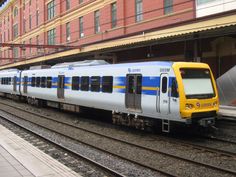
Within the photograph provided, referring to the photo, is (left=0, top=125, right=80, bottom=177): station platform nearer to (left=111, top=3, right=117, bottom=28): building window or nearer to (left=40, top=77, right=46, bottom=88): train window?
(left=40, top=77, right=46, bottom=88): train window

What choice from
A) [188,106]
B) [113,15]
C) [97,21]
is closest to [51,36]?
[97,21]

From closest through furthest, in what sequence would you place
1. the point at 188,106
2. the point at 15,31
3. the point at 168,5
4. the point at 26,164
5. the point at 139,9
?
the point at 26,164, the point at 188,106, the point at 168,5, the point at 139,9, the point at 15,31

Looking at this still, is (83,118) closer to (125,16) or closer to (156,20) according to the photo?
(156,20)

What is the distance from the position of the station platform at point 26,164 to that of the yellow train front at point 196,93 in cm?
524

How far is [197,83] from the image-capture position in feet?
43.3

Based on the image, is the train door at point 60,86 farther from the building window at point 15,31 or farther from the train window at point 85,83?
the building window at point 15,31

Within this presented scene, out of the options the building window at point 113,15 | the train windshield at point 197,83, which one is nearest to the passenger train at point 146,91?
the train windshield at point 197,83

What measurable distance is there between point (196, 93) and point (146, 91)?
6.32 feet

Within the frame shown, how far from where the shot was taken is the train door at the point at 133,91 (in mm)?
14239

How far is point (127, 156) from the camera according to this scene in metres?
10.8

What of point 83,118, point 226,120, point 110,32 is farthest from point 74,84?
point 110,32

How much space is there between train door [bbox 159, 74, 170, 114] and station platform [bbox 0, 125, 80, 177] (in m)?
4.86

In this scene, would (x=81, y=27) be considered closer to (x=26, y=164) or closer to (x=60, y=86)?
(x=60, y=86)

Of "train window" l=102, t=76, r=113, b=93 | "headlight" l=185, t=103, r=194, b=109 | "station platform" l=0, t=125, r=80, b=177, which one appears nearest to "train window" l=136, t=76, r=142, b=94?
"train window" l=102, t=76, r=113, b=93
